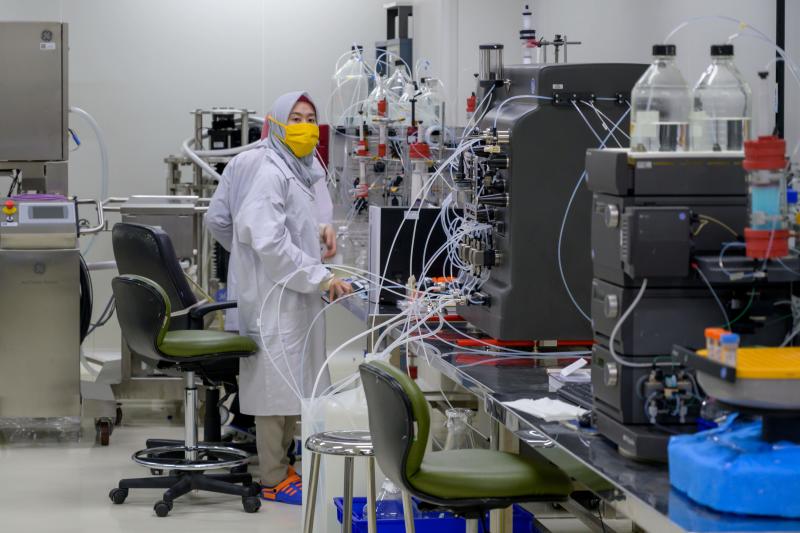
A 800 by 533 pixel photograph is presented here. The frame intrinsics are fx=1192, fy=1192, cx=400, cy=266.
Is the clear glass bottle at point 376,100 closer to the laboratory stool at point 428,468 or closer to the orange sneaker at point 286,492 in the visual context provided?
the orange sneaker at point 286,492

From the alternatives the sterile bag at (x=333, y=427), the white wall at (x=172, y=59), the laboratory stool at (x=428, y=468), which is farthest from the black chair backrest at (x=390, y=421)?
the white wall at (x=172, y=59)

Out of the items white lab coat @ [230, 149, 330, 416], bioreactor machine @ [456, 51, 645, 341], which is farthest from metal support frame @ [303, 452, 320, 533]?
white lab coat @ [230, 149, 330, 416]

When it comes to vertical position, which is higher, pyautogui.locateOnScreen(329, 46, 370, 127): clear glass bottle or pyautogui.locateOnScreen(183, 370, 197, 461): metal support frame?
pyautogui.locateOnScreen(329, 46, 370, 127): clear glass bottle

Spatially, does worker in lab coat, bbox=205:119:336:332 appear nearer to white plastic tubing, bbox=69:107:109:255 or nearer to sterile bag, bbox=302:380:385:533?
sterile bag, bbox=302:380:385:533

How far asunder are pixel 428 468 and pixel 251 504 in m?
2.03

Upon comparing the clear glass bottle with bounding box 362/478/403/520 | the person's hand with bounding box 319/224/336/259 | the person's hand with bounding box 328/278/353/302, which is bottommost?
the clear glass bottle with bounding box 362/478/403/520

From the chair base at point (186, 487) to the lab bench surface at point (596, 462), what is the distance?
1442 millimetres

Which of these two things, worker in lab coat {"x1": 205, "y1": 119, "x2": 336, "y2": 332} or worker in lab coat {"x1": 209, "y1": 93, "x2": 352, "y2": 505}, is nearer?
worker in lab coat {"x1": 209, "y1": 93, "x2": 352, "y2": 505}

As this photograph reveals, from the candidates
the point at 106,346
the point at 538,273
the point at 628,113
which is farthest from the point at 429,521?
the point at 106,346

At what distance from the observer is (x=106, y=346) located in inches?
297

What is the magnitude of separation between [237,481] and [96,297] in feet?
10.7

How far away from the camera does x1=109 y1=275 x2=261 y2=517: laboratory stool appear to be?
436 centimetres

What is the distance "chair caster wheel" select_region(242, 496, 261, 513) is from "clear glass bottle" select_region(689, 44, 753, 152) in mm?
2688

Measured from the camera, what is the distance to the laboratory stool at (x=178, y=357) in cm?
436
